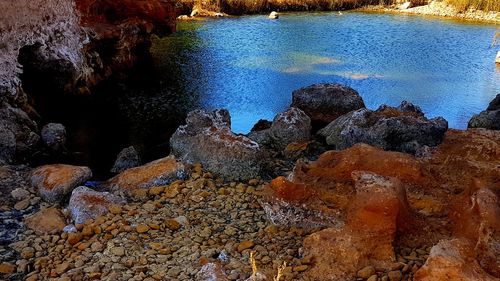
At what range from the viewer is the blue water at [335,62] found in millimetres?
9406

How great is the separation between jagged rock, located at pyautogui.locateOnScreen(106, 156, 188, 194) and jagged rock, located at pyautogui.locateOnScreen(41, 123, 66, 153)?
181 centimetres

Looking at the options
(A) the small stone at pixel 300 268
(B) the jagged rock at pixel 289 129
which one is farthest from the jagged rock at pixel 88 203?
(B) the jagged rock at pixel 289 129

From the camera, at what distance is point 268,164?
5.15 m

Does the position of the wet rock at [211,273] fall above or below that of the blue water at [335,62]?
above

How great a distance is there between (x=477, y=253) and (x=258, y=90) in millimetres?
7299

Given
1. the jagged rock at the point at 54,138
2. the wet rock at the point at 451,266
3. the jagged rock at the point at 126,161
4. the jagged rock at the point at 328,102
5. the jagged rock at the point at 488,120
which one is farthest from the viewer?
the jagged rock at the point at 328,102

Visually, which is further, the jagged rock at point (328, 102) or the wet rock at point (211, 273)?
the jagged rock at point (328, 102)

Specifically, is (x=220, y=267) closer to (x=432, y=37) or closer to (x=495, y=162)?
(x=495, y=162)

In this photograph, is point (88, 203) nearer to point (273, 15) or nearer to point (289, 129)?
point (289, 129)

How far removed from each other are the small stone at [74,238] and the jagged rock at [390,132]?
11.2 ft

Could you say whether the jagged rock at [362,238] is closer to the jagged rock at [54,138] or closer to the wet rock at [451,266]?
the wet rock at [451,266]

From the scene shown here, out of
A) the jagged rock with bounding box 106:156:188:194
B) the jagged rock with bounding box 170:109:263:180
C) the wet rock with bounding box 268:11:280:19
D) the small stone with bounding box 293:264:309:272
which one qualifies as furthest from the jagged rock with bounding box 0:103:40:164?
the wet rock with bounding box 268:11:280:19

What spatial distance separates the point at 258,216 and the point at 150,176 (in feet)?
4.03

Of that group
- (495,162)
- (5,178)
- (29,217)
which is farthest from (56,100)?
(495,162)
